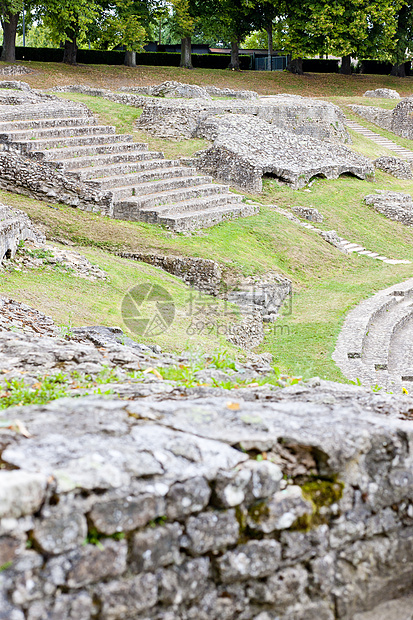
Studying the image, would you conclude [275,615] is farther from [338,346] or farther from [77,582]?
[338,346]

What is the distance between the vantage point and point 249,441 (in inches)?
126

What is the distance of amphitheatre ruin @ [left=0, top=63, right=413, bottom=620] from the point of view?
9.02ft

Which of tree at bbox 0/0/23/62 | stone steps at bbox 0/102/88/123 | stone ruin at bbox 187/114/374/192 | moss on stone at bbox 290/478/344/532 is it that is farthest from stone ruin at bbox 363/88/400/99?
moss on stone at bbox 290/478/344/532

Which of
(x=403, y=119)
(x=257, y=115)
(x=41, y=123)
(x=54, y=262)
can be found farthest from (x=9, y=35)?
(x=54, y=262)

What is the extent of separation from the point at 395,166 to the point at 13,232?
17.9 meters

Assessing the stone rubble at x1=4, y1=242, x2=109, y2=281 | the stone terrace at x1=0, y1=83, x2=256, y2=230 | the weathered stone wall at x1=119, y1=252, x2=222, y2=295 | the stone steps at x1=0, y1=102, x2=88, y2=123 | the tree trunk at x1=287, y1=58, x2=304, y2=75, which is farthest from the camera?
the tree trunk at x1=287, y1=58, x2=304, y2=75

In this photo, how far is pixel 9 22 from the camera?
30.0 meters

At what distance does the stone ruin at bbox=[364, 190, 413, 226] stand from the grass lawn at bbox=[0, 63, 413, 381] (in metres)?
0.37

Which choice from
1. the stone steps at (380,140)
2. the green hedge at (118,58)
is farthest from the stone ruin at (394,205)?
the green hedge at (118,58)

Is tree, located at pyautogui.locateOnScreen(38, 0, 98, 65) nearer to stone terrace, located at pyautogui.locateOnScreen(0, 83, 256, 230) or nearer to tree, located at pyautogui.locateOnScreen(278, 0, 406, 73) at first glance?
tree, located at pyautogui.locateOnScreen(278, 0, 406, 73)

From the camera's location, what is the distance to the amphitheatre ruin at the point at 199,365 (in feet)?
9.02

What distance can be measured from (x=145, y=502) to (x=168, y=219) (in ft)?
40.3

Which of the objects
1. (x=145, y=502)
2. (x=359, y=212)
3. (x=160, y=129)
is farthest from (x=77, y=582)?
(x=160, y=129)
